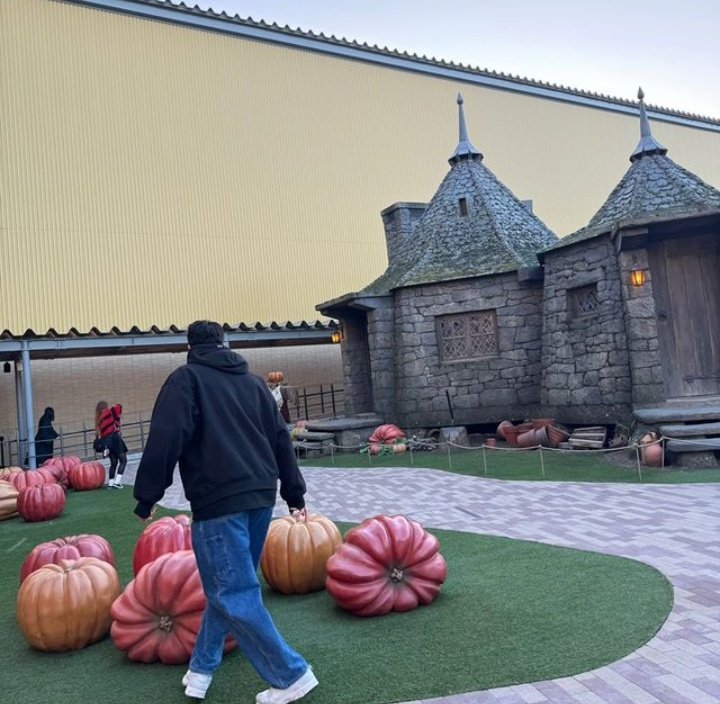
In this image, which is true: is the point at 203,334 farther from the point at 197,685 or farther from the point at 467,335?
the point at 467,335

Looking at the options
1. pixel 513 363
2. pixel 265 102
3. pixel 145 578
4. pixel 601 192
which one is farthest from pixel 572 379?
pixel 601 192

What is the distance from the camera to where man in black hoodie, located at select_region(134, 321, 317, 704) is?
9.68 ft

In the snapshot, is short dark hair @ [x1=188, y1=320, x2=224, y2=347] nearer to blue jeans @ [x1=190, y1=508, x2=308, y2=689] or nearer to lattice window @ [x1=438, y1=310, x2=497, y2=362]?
blue jeans @ [x1=190, y1=508, x2=308, y2=689]

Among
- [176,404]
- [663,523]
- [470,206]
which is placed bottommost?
[663,523]

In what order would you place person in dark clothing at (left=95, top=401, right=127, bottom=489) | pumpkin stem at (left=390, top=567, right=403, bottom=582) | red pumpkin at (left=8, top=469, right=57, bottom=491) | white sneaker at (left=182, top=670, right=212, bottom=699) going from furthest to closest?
person in dark clothing at (left=95, top=401, right=127, bottom=489) → red pumpkin at (left=8, top=469, right=57, bottom=491) → pumpkin stem at (left=390, top=567, right=403, bottom=582) → white sneaker at (left=182, top=670, right=212, bottom=699)

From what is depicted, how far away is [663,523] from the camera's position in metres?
5.86

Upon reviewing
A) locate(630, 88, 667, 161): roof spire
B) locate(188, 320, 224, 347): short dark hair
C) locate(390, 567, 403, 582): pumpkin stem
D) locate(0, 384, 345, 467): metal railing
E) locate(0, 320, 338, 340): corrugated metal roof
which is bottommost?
locate(390, 567, 403, 582): pumpkin stem

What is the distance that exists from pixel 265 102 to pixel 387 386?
1191 centimetres

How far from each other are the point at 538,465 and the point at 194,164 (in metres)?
14.7

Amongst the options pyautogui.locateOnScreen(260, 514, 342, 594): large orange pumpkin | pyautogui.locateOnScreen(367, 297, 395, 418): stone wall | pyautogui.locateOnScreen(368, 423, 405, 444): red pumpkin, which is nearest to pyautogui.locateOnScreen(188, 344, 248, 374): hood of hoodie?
pyautogui.locateOnScreen(260, 514, 342, 594): large orange pumpkin

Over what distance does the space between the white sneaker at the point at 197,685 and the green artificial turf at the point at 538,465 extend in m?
6.42

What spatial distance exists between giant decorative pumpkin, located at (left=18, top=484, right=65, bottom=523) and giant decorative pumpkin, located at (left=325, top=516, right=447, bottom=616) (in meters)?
5.82

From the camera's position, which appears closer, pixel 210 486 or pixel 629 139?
pixel 210 486

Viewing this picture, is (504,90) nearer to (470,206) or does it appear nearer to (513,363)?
(470,206)
